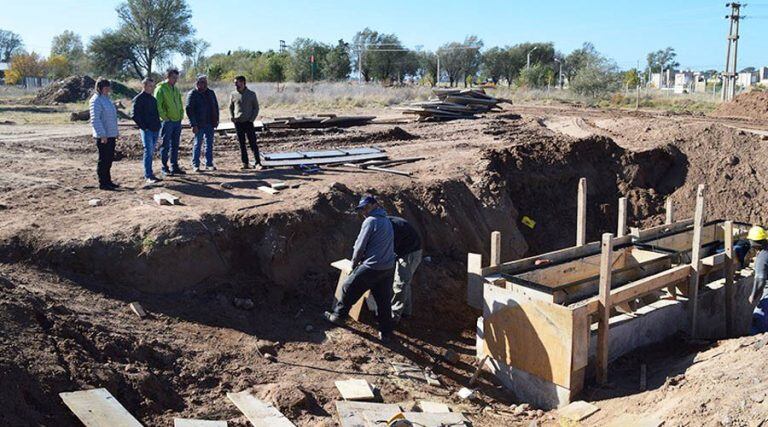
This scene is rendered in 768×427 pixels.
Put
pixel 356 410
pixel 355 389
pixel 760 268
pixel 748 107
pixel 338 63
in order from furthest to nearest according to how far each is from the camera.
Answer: pixel 338 63, pixel 748 107, pixel 760 268, pixel 355 389, pixel 356 410

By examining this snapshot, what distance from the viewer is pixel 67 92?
32.0 meters

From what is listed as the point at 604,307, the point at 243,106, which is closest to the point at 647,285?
the point at 604,307

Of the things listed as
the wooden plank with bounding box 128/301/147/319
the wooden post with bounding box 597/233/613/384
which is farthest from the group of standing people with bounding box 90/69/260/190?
the wooden post with bounding box 597/233/613/384

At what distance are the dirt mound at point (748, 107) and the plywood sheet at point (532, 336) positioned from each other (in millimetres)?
21108

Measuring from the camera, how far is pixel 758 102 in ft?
84.2

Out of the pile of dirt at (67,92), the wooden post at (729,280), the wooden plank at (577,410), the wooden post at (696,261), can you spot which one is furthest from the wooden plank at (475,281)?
the pile of dirt at (67,92)

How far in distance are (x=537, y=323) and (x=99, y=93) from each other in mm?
6251

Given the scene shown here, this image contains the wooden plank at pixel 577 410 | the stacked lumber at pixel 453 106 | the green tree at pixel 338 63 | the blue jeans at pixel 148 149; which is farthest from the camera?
the green tree at pixel 338 63

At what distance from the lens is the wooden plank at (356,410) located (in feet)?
19.3

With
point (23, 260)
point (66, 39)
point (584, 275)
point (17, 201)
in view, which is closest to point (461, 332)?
point (584, 275)

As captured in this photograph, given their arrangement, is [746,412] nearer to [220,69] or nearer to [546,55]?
[220,69]

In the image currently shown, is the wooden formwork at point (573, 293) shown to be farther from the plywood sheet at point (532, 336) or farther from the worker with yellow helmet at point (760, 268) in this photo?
the worker with yellow helmet at point (760, 268)

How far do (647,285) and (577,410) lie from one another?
1.94 meters

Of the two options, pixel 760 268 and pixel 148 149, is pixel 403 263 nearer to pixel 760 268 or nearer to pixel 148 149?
pixel 148 149
